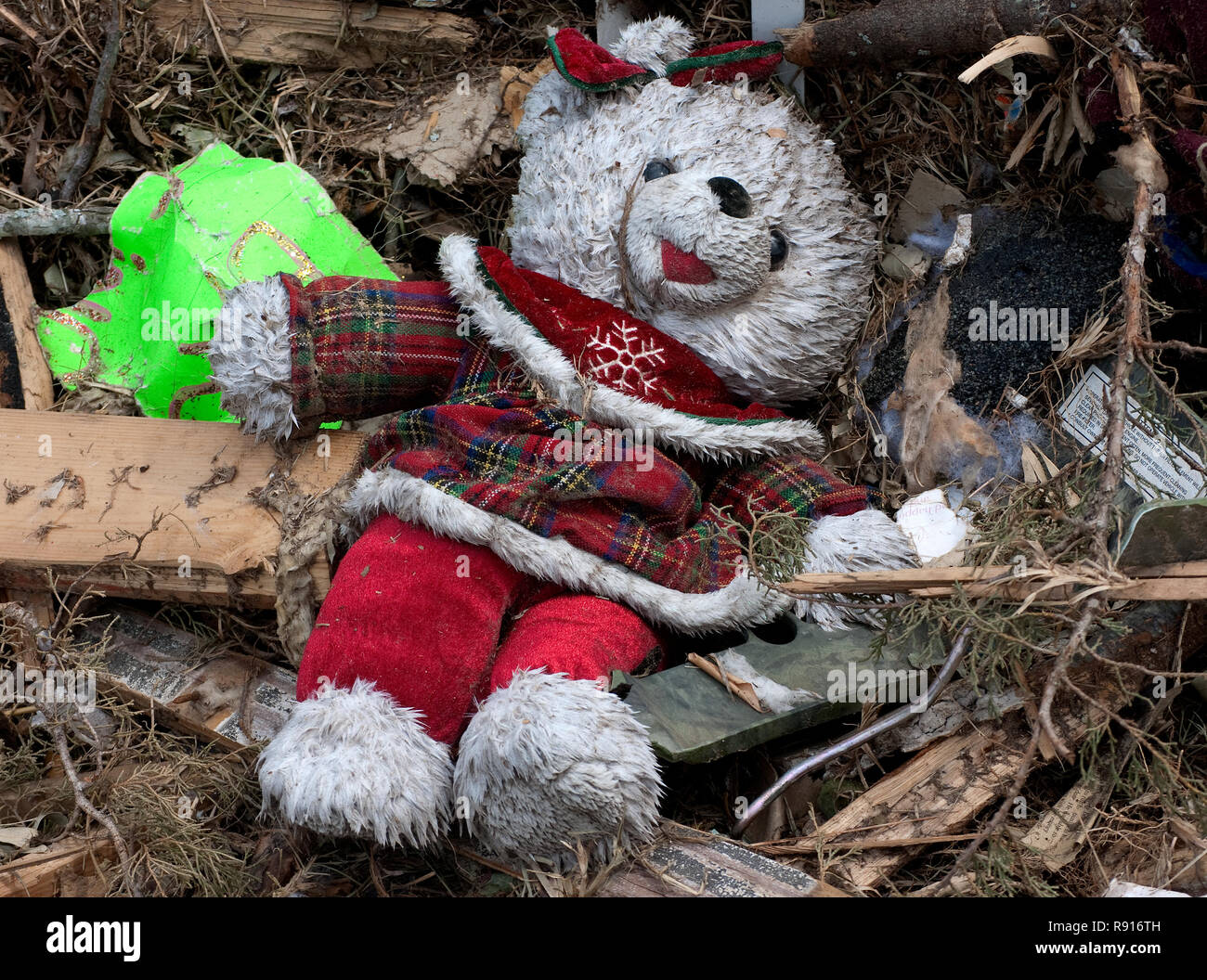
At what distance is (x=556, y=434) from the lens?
6.40 ft

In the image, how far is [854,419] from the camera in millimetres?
2230

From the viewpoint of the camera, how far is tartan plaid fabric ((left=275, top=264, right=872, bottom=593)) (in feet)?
6.20

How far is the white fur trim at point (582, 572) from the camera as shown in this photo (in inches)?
72.6

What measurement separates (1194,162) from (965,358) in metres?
0.52

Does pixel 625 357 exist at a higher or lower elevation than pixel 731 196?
lower

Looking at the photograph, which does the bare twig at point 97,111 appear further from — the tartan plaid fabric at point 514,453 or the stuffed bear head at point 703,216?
the stuffed bear head at point 703,216

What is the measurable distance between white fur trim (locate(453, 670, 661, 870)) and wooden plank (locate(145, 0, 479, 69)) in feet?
5.34

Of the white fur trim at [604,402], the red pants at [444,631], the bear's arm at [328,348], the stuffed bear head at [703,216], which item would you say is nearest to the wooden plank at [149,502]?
the bear's arm at [328,348]

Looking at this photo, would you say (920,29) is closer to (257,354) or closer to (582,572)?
(582,572)

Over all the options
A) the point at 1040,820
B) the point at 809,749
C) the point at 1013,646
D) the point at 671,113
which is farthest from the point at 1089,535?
the point at 671,113

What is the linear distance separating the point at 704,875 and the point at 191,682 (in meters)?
1.07

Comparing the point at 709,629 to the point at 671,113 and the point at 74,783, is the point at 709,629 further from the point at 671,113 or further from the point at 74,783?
the point at 74,783

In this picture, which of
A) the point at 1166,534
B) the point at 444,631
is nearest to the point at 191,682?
the point at 444,631

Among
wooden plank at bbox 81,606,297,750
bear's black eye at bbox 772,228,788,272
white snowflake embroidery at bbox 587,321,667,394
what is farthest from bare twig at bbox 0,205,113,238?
bear's black eye at bbox 772,228,788,272
